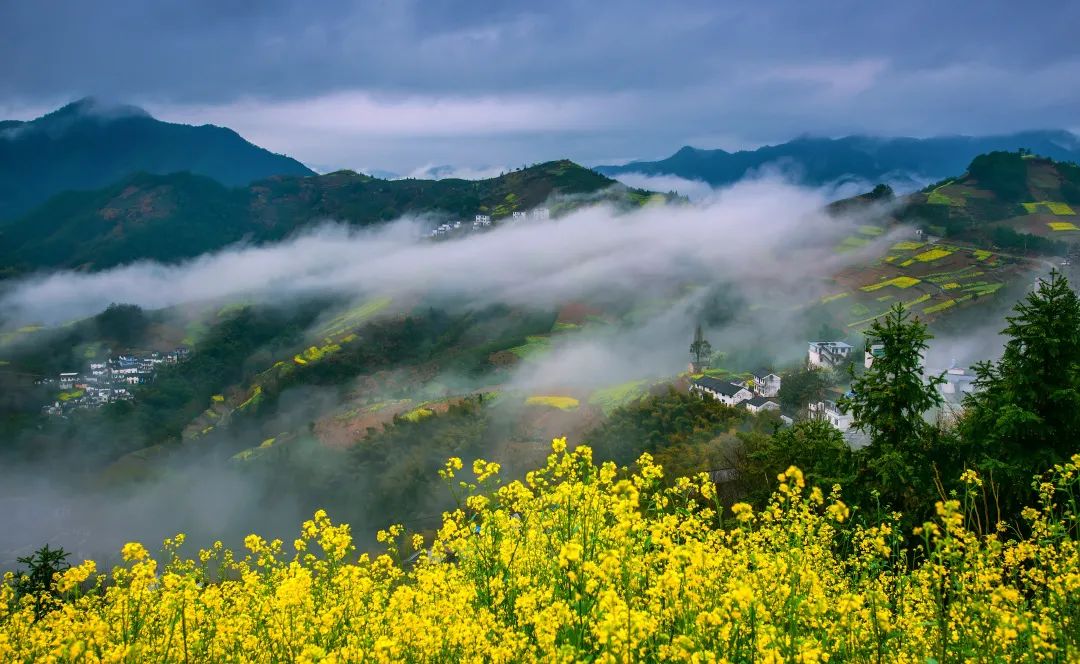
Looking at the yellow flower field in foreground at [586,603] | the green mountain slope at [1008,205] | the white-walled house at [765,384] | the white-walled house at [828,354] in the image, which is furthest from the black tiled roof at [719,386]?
the green mountain slope at [1008,205]

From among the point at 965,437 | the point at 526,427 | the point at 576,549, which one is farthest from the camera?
the point at 526,427

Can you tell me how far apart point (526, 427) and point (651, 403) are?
990 inches

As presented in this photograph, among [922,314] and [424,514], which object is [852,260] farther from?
[424,514]

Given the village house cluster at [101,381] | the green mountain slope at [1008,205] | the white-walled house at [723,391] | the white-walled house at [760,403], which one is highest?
the green mountain slope at [1008,205]

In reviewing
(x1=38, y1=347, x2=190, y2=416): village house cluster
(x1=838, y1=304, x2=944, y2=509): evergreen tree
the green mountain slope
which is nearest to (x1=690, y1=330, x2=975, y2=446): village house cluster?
(x1=838, y1=304, x2=944, y2=509): evergreen tree

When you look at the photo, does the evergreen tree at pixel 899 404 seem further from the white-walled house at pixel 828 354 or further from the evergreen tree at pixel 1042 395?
the white-walled house at pixel 828 354

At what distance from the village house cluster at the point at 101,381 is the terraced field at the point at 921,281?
173132 mm

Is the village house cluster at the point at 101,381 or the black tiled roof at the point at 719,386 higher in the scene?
the black tiled roof at the point at 719,386

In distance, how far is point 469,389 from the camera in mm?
142375

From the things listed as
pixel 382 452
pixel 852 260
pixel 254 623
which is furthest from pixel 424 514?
pixel 852 260

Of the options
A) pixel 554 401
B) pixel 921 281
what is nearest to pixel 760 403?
pixel 554 401

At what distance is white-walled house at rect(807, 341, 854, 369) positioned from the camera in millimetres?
94562

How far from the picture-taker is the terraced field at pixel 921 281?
392 feet

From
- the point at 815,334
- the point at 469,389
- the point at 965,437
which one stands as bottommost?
the point at 469,389
